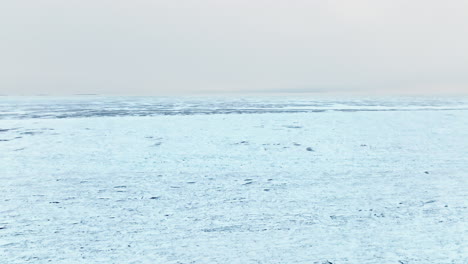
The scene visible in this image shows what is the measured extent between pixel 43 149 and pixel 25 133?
2.51 m

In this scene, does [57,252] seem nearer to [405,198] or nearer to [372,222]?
[372,222]

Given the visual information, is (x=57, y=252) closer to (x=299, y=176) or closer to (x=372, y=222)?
(x=372, y=222)

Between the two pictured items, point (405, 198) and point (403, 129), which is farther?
point (403, 129)

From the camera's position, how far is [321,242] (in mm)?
4480

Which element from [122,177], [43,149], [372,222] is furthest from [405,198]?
[43,149]

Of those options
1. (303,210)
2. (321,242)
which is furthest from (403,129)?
(321,242)

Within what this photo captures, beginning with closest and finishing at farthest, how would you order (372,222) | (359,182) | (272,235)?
1. (272,235)
2. (372,222)
3. (359,182)

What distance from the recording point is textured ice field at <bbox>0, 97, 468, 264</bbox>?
4297 millimetres

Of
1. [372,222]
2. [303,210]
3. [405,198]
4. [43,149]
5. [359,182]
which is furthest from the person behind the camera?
[43,149]

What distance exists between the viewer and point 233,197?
19.7 feet

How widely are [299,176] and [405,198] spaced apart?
192cm

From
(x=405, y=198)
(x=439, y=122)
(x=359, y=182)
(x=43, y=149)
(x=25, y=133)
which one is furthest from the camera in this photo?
(x=439, y=122)

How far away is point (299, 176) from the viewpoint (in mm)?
7254

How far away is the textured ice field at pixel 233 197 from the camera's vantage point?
4.30m
